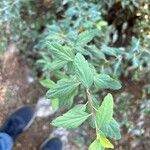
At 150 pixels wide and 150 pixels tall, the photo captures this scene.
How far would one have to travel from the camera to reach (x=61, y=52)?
4.51 ft

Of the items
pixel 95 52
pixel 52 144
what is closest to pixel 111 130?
pixel 95 52

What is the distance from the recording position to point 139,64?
2164 millimetres

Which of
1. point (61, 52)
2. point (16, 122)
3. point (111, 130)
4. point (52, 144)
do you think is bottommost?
point (52, 144)

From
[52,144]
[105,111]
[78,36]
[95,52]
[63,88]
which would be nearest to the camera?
[105,111]

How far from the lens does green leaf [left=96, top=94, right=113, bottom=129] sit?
1.11 meters

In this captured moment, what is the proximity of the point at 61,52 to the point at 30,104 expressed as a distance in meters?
1.23

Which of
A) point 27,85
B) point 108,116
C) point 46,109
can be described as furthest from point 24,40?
point 108,116

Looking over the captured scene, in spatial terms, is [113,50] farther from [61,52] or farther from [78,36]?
[61,52]

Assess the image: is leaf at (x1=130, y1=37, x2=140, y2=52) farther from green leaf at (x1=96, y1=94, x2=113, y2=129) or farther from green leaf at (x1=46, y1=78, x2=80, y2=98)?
green leaf at (x1=96, y1=94, x2=113, y2=129)

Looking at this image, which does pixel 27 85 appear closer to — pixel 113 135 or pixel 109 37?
pixel 109 37

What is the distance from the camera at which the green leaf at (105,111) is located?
111 centimetres

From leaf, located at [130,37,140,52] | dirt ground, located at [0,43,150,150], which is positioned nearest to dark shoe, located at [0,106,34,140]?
dirt ground, located at [0,43,150,150]

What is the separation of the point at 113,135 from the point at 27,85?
1.39 metres

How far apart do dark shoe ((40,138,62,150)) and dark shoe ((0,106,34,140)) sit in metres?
0.17
